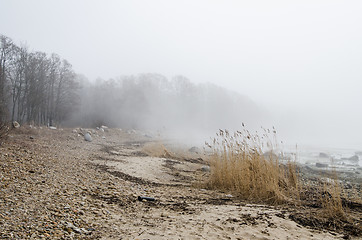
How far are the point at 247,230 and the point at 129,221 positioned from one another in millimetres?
1648

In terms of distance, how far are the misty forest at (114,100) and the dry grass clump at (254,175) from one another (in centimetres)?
2209

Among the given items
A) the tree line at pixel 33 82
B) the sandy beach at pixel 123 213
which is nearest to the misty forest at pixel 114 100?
the tree line at pixel 33 82

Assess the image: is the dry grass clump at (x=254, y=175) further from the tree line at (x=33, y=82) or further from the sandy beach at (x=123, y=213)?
the tree line at (x=33, y=82)

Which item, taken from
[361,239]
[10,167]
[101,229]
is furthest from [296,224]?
[10,167]

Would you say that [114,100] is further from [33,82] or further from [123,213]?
[123,213]

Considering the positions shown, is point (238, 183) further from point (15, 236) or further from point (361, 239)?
point (15, 236)

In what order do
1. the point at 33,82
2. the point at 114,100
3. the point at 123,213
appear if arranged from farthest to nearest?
the point at 114,100, the point at 33,82, the point at 123,213

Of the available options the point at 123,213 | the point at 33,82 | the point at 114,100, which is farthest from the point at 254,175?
the point at 114,100

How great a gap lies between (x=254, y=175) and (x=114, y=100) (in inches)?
1531

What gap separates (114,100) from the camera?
41.7 meters

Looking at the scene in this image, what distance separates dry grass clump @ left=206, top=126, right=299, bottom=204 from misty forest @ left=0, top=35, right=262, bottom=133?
72.5 feet

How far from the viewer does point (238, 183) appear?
18.7 ft

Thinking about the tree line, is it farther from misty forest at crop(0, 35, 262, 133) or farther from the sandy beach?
the sandy beach

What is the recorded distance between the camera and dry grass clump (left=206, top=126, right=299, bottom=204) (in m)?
4.99
